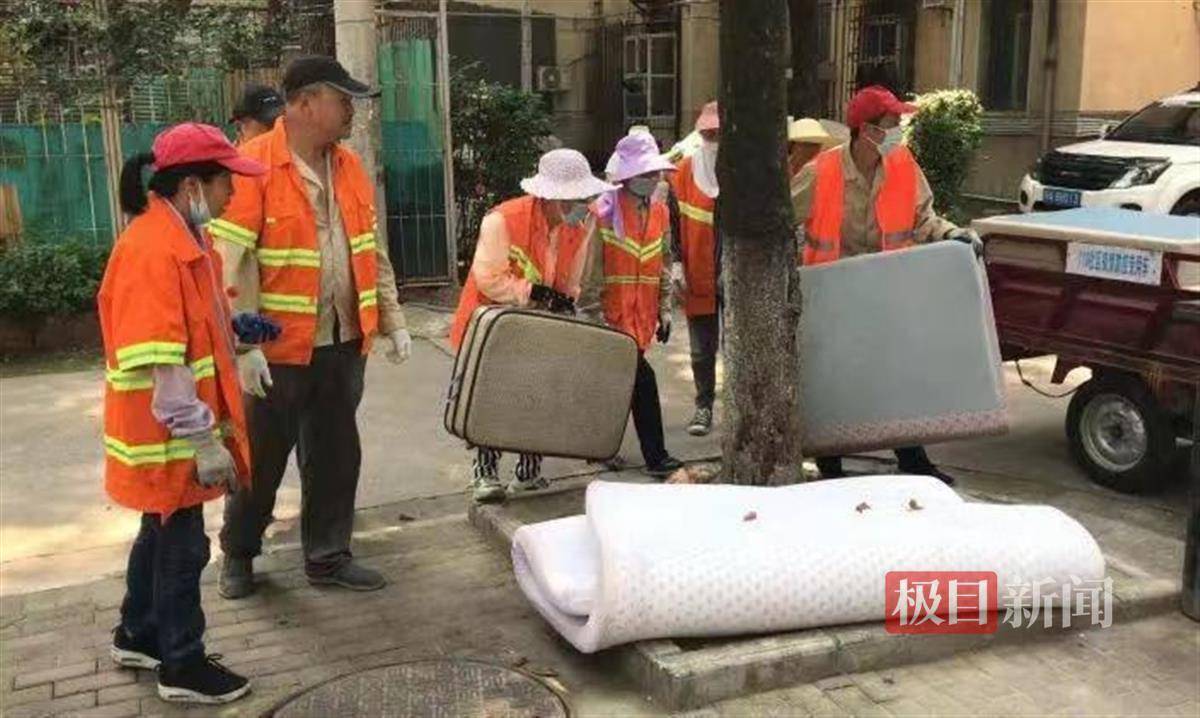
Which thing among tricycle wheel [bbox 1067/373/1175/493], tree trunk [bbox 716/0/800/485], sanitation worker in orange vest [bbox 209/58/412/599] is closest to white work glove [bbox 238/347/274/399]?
sanitation worker in orange vest [bbox 209/58/412/599]

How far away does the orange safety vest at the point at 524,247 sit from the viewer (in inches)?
186

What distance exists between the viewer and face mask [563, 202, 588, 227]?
4.75 meters

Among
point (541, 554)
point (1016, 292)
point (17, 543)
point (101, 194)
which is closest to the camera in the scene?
point (541, 554)

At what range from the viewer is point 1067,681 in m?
3.55

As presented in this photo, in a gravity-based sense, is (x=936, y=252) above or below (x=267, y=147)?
below

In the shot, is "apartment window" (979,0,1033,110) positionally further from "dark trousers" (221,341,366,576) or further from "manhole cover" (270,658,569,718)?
"manhole cover" (270,658,569,718)

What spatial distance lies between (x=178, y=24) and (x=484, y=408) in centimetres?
618

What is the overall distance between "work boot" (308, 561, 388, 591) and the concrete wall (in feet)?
43.9

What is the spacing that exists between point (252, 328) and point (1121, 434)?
3858 mm

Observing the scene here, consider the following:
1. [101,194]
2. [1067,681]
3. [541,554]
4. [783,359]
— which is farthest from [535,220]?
[101,194]

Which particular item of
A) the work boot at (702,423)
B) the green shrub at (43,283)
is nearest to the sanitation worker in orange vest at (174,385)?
the work boot at (702,423)

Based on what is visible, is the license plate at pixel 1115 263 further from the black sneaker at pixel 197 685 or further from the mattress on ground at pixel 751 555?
the black sneaker at pixel 197 685

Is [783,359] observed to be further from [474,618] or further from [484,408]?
[474,618]

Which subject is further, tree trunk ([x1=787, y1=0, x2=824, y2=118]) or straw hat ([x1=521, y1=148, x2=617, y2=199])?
tree trunk ([x1=787, y1=0, x2=824, y2=118])
